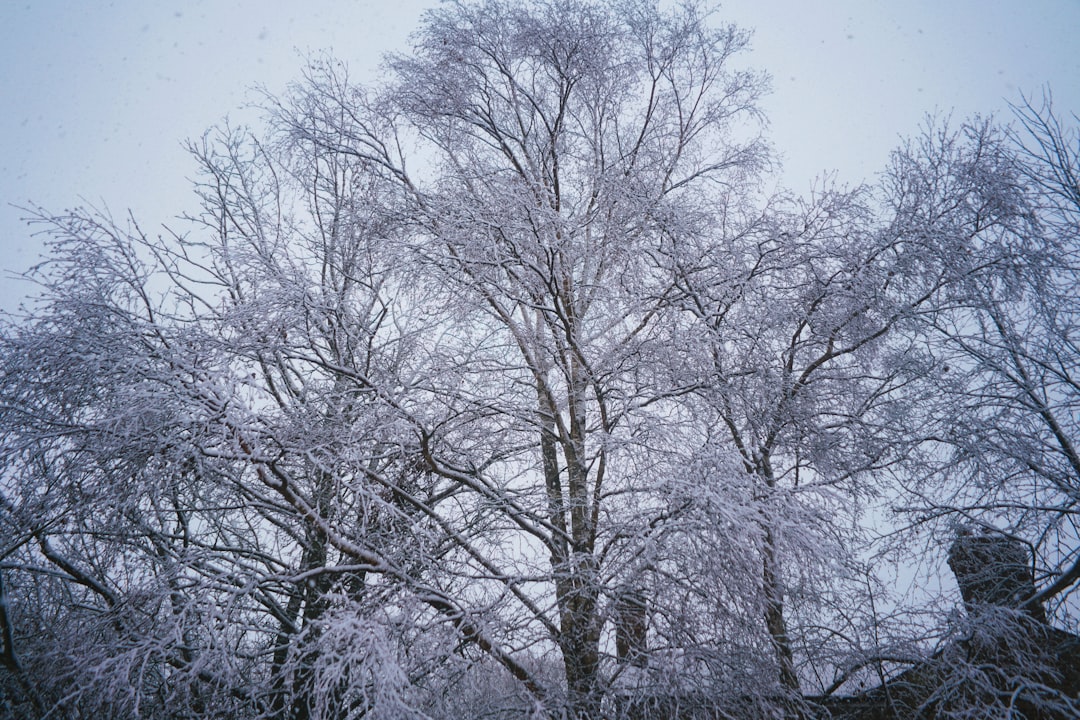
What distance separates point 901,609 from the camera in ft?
16.5

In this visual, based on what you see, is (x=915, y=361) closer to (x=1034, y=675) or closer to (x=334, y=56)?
(x=1034, y=675)

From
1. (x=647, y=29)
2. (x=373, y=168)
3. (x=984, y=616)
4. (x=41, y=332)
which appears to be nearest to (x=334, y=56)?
(x=373, y=168)

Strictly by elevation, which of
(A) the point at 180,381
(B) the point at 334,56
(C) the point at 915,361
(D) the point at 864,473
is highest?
(B) the point at 334,56

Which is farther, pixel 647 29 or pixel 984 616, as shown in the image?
pixel 647 29

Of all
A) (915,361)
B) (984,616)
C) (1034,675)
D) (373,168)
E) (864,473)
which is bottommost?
(1034,675)

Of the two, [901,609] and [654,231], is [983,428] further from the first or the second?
[654,231]

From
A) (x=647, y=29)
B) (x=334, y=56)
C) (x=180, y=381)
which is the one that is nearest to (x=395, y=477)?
(x=180, y=381)

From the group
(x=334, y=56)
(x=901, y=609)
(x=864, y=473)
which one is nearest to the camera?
(x=901, y=609)

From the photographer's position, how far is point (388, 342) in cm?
555

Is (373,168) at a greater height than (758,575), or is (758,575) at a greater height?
(373,168)

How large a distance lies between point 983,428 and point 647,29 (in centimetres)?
584

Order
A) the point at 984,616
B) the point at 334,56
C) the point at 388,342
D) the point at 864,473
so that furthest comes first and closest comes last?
the point at 334,56
the point at 864,473
the point at 388,342
the point at 984,616

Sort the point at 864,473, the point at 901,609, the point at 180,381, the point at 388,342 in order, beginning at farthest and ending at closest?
the point at 864,473
the point at 388,342
the point at 901,609
the point at 180,381

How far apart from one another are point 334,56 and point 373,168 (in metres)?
1.29
